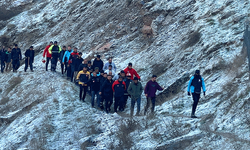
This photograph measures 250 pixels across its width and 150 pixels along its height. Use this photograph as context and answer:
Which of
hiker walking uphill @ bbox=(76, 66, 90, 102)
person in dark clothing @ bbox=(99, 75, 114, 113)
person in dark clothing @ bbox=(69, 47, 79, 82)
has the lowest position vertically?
person in dark clothing @ bbox=(99, 75, 114, 113)

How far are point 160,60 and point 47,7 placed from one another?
14.9 m

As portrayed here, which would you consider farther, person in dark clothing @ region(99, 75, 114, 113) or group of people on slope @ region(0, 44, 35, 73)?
group of people on slope @ region(0, 44, 35, 73)

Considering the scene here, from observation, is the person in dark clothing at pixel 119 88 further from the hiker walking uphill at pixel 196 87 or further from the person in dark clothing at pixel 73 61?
the person in dark clothing at pixel 73 61

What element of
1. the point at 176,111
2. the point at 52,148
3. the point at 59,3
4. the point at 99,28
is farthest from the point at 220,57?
the point at 59,3

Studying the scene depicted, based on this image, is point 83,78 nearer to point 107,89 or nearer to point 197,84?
point 107,89

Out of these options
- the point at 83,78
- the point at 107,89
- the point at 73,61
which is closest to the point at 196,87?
the point at 107,89

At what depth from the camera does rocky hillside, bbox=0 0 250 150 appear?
33.3 ft

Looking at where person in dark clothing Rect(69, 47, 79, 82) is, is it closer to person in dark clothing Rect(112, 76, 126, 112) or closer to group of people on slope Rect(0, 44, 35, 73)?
group of people on slope Rect(0, 44, 35, 73)

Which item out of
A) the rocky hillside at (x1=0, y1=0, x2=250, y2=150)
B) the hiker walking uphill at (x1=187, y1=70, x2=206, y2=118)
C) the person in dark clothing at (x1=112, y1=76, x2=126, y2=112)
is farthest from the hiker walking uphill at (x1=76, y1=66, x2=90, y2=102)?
the hiker walking uphill at (x1=187, y1=70, x2=206, y2=118)

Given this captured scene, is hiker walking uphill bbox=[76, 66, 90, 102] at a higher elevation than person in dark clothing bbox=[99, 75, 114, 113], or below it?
higher

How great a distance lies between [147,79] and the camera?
52.2ft

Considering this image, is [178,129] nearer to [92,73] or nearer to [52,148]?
[52,148]

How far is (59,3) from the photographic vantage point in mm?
27469

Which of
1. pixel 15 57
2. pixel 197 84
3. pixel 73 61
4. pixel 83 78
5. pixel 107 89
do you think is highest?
pixel 15 57
